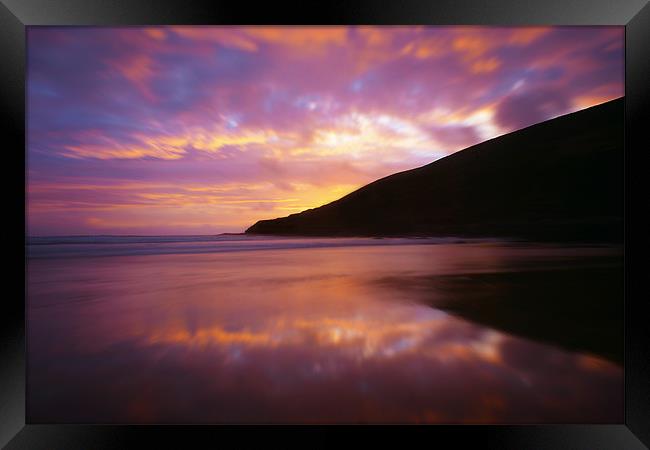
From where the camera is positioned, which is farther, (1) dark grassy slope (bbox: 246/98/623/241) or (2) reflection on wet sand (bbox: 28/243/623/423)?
(1) dark grassy slope (bbox: 246/98/623/241)

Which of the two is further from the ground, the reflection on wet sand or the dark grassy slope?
the dark grassy slope

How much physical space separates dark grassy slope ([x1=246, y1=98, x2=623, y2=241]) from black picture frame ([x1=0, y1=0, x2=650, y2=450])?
8.86 meters

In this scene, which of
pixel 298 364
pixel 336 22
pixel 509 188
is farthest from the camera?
pixel 509 188

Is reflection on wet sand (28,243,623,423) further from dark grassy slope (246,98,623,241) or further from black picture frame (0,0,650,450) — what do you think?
dark grassy slope (246,98,623,241)

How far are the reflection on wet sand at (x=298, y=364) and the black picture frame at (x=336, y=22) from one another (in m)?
0.06

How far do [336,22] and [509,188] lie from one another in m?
14.7

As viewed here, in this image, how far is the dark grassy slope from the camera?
10.7 meters

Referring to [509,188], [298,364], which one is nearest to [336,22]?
[298,364]

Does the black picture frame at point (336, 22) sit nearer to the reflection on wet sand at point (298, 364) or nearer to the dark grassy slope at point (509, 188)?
the reflection on wet sand at point (298, 364)

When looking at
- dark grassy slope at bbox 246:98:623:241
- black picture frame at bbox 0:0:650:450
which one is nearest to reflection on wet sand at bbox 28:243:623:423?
black picture frame at bbox 0:0:650:450

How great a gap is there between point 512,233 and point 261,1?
12.0 meters

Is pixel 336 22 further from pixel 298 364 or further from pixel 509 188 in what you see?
pixel 509 188

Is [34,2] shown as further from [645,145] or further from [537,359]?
[537,359]

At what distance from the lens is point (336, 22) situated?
1.29m
